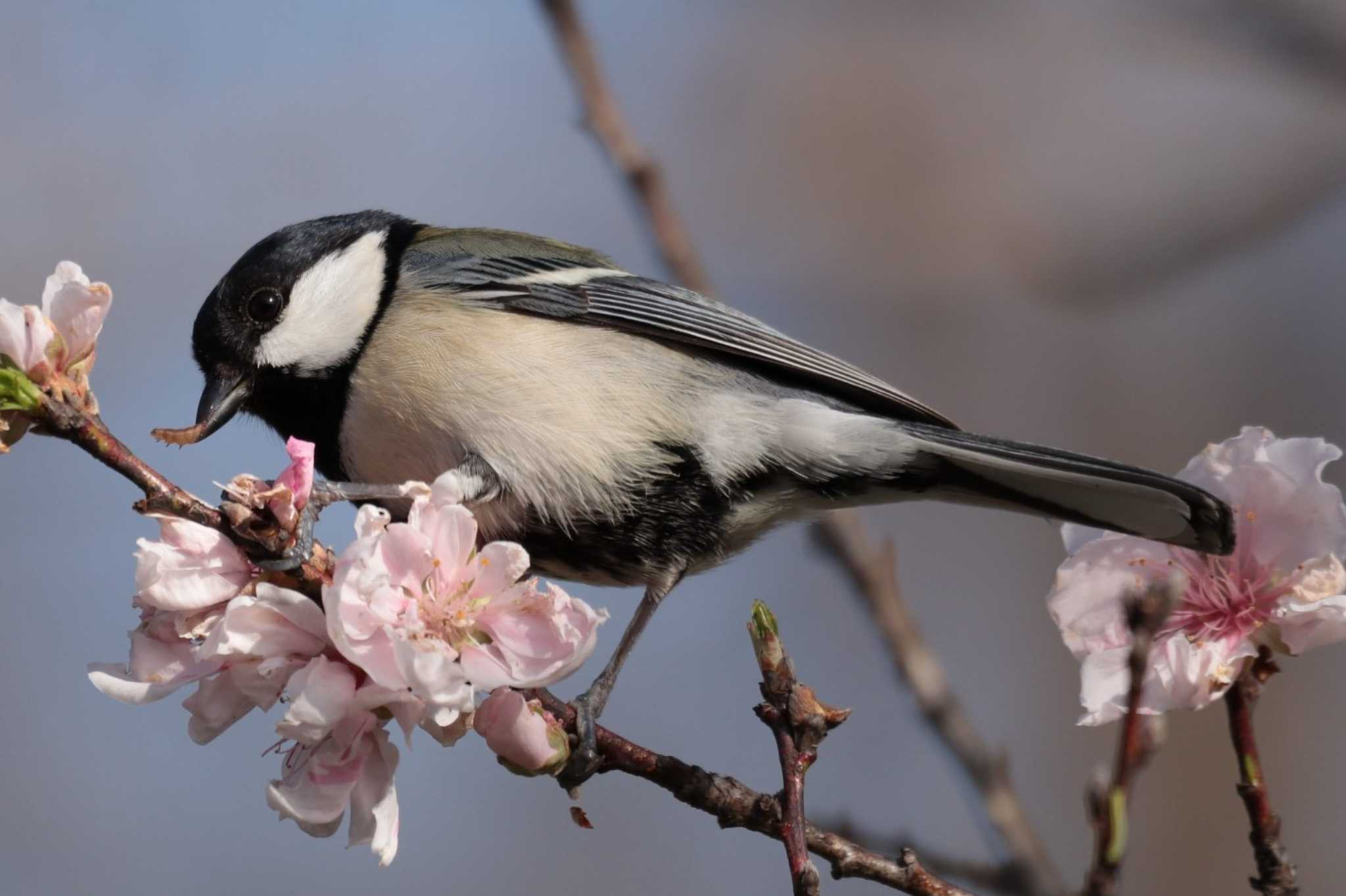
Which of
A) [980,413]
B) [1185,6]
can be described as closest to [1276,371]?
[980,413]

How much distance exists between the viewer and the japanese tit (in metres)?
2.42

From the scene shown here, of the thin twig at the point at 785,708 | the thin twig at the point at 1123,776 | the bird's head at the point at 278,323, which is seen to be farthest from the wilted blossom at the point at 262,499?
the bird's head at the point at 278,323

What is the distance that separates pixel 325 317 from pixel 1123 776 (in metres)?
1.87

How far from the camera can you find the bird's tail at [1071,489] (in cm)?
184

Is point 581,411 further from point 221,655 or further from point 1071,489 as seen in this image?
point 221,655

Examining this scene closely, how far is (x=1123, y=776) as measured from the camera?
1.12 m

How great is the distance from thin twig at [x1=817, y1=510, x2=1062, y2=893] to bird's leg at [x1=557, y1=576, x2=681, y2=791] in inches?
15.5

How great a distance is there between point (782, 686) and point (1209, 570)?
63cm

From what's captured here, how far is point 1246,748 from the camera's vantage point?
1.57 m

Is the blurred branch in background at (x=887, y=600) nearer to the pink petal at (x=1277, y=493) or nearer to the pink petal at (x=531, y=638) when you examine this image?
the pink petal at (x=1277, y=493)

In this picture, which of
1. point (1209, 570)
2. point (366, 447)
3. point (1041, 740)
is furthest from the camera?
point (1041, 740)

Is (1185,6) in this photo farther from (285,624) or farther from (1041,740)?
(1041,740)

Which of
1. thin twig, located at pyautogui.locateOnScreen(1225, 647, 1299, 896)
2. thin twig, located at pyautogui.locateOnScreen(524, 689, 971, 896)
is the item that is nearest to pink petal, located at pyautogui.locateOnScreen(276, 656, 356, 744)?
thin twig, located at pyautogui.locateOnScreen(524, 689, 971, 896)

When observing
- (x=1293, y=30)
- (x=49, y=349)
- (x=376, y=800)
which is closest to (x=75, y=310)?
(x=49, y=349)
